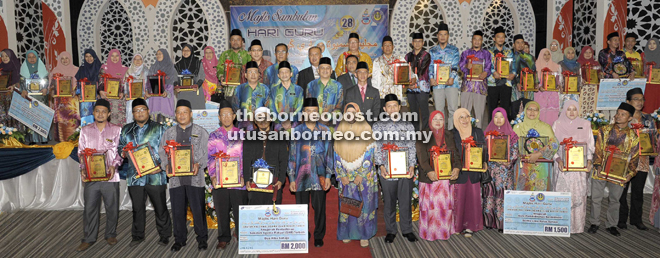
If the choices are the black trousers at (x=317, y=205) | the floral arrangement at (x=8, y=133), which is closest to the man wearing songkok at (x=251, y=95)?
the black trousers at (x=317, y=205)

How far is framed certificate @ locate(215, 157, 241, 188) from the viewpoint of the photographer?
4.63 m

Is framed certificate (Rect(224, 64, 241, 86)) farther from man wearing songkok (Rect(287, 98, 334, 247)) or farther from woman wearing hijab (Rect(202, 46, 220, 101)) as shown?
man wearing songkok (Rect(287, 98, 334, 247))

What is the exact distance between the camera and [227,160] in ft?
15.2

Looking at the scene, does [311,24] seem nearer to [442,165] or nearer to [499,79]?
[499,79]

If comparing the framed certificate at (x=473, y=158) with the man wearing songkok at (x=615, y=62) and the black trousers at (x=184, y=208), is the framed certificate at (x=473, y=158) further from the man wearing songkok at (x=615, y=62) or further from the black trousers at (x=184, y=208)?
the man wearing songkok at (x=615, y=62)

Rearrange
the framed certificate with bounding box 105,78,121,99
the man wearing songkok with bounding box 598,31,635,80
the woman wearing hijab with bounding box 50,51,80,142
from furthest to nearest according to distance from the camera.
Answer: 1. the woman wearing hijab with bounding box 50,51,80,142
2. the man wearing songkok with bounding box 598,31,635,80
3. the framed certificate with bounding box 105,78,121,99

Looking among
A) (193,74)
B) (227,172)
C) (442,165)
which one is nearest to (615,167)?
(442,165)

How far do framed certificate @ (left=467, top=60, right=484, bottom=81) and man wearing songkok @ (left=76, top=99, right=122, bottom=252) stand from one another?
5.11 meters

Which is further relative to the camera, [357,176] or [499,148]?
[499,148]

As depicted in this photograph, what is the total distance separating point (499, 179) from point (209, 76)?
16.6ft

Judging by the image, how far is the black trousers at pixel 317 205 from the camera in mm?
4875

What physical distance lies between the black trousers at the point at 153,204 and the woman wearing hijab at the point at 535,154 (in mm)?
4260

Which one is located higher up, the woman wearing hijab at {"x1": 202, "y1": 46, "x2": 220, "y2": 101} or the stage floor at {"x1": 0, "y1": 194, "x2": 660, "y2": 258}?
the woman wearing hijab at {"x1": 202, "y1": 46, "x2": 220, "y2": 101}

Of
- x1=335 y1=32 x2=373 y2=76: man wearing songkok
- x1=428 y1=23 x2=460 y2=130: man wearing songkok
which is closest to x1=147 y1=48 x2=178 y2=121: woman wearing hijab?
x1=335 y1=32 x2=373 y2=76: man wearing songkok
